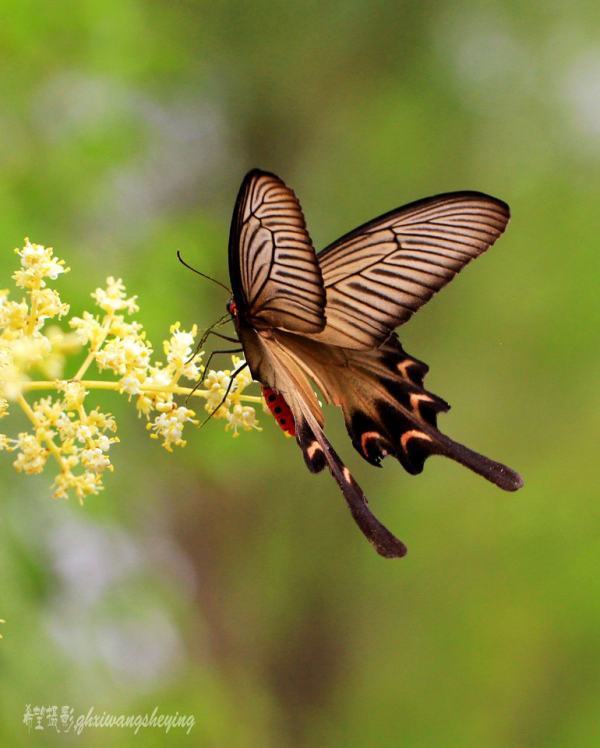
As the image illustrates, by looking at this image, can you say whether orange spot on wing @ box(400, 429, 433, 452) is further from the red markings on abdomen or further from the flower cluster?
the flower cluster

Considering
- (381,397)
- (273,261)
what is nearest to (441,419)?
(381,397)

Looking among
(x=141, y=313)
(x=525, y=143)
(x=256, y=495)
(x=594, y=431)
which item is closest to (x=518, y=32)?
(x=525, y=143)

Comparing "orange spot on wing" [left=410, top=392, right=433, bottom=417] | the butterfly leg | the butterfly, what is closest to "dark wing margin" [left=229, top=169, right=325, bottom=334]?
the butterfly

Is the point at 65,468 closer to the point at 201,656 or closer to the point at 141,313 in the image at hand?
the point at 141,313

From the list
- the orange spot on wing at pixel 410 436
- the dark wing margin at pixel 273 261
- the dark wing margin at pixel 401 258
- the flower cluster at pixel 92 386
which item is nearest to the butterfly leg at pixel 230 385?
the flower cluster at pixel 92 386

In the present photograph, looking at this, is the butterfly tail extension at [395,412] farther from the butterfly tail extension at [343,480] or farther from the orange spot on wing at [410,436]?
the butterfly tail extension at [343,480]

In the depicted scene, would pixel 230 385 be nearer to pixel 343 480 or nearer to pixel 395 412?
pixel 343 480
